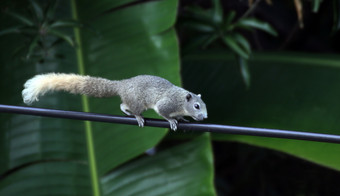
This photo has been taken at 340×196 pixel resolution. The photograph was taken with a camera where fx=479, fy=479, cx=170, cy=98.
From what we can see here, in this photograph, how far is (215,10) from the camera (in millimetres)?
2959

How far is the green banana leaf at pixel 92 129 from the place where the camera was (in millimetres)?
2615

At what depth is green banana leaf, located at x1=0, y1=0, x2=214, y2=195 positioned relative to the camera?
2.62 m

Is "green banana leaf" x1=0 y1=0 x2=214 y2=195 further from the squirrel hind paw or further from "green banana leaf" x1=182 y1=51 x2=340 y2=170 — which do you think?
the squirrel hind paw

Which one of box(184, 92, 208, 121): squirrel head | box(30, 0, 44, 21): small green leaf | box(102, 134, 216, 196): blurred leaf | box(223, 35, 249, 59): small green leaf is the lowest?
box(102, 134, 216, 196): blurred leaf

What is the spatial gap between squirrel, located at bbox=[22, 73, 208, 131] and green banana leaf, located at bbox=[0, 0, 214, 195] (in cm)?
74

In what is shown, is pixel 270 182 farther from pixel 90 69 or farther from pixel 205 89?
pixel 90 69

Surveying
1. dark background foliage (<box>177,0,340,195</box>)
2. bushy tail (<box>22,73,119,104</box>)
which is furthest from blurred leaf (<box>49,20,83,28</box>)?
dark background foliage (<box>177,0,340,195</box>)

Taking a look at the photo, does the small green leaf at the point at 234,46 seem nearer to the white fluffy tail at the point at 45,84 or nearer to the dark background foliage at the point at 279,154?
the dark background foliage at the point at 279,154

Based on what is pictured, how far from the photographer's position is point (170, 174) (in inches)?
105

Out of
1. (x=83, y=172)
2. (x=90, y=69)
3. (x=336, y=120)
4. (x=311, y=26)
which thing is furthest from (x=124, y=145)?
(x=311, y=26)

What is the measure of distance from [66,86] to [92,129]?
881 millimetres

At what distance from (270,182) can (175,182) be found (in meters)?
2.00

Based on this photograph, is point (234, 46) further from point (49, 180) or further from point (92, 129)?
point (49, 180)

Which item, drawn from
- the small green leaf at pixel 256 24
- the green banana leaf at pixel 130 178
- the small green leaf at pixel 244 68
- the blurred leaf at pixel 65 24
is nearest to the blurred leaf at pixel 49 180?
the green banana leaf at pixel 130 178
